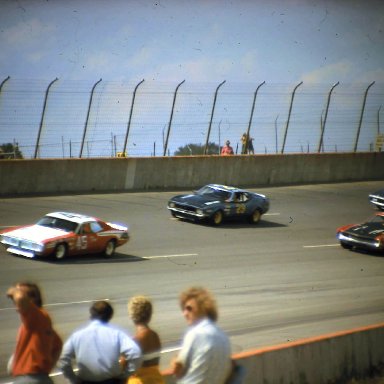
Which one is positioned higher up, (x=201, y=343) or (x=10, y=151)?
(x=201, y=343)

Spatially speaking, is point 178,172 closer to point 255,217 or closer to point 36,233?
point 255,217

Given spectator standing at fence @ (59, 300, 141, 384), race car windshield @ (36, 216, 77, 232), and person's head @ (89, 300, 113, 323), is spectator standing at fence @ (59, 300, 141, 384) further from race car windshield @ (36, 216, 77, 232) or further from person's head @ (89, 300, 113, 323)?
race car windshield @ (36, 216, 77, 232)

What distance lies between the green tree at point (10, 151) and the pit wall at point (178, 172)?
38 cm

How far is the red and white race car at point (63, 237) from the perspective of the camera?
1983cm

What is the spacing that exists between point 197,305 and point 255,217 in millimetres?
21508

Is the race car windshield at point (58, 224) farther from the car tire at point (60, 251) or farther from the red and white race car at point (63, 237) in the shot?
the car tire at point (60, 251)

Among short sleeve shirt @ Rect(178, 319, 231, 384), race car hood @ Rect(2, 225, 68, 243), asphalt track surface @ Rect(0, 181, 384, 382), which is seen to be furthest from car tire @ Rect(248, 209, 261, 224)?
short sleeve shirt @ Rect(178, 319, 231, 384)

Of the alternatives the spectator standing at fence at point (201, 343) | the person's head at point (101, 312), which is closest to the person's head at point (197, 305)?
the spectator standing at fence at point (201, 343)

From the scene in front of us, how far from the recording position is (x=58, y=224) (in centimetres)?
2117

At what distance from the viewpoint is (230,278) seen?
1950 cm

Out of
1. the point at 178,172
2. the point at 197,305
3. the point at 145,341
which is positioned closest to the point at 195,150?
the point at 178,172

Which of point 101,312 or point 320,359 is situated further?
point 320,359

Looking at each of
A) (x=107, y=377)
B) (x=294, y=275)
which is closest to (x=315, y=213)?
(x=294, y=275)

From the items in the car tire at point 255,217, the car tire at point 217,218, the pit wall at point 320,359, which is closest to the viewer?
the pit wall at point 320,359
